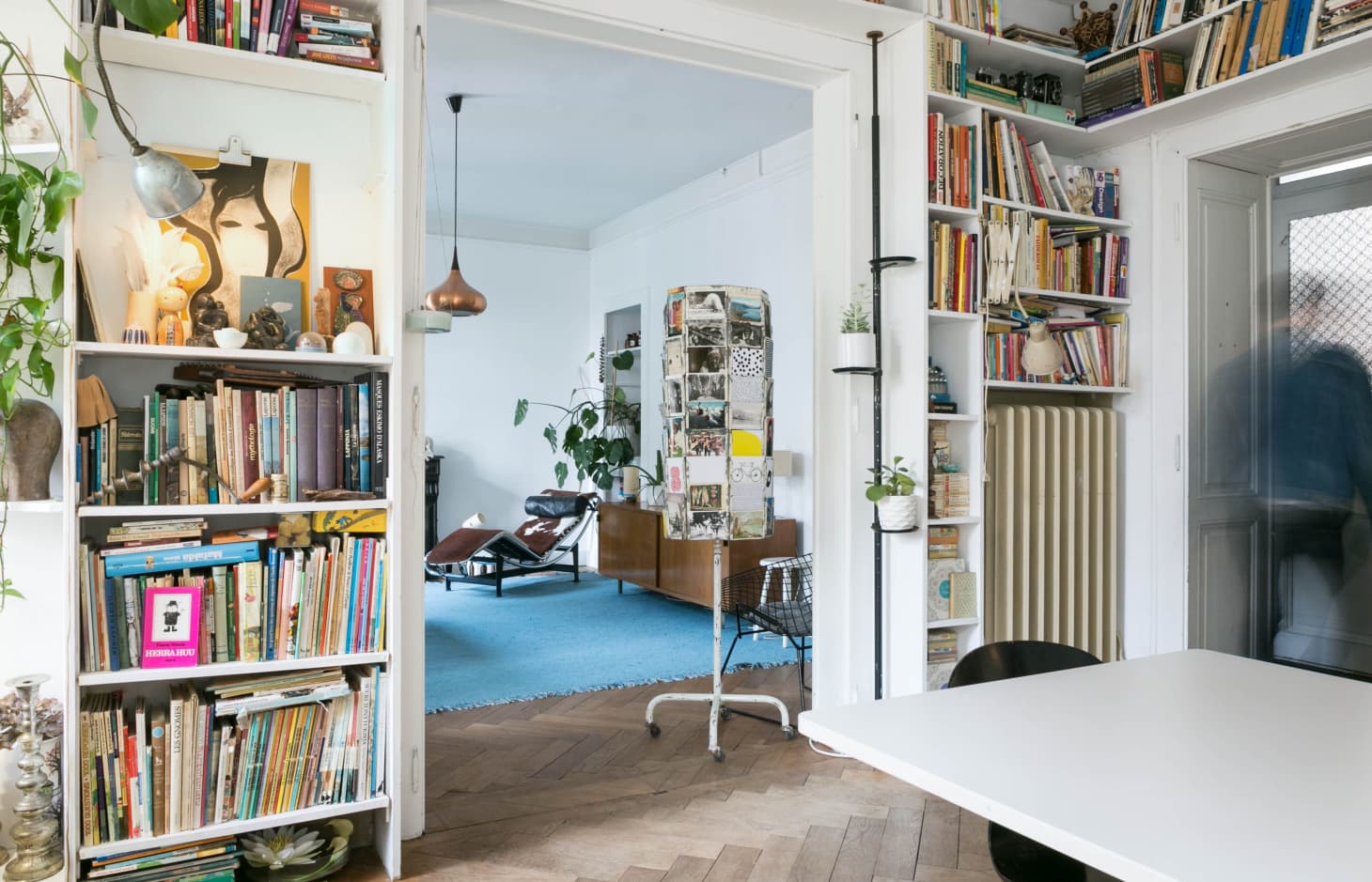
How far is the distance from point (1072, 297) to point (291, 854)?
348 centimetres

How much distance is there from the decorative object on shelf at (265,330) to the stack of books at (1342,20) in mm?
3497

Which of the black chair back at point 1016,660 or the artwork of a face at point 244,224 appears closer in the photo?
the black chair back at point 1016,660

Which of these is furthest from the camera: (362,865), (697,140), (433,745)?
(697,140)

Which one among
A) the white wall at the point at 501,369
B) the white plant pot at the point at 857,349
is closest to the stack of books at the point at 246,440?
the white plant pot at the point at 857,349

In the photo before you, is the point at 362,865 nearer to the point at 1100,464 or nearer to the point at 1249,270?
the point at 1100,464

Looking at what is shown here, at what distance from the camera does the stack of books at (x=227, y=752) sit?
2279mm

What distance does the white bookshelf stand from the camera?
7.35 feet

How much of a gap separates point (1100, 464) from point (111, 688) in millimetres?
3719

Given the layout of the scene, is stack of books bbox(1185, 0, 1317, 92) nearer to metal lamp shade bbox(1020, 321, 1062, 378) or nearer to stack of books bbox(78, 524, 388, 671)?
metal lamp shade bbox(1020, 321, 1062, 378)

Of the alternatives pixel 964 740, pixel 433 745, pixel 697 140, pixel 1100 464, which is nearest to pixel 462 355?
pixel 697 140

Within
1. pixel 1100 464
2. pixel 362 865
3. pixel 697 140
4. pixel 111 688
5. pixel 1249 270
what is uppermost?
pixel 697 140

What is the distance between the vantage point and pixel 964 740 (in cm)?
147

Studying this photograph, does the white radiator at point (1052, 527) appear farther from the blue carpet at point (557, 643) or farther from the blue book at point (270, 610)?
the blue book at point (270, 610)

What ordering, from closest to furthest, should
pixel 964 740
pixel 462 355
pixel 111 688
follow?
pixel 964 740 < pixel 111 688 < pixel 462 355
